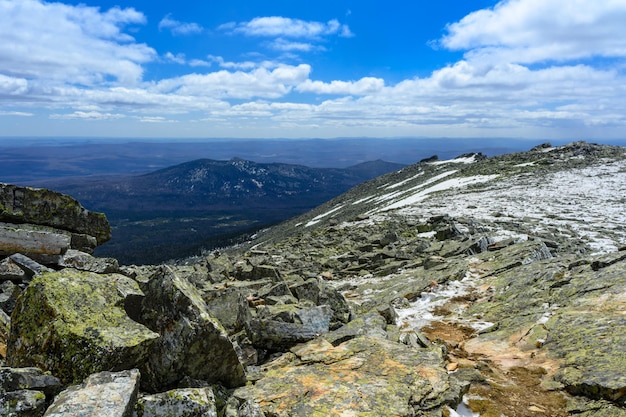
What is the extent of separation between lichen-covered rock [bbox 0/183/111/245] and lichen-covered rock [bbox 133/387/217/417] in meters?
8.68

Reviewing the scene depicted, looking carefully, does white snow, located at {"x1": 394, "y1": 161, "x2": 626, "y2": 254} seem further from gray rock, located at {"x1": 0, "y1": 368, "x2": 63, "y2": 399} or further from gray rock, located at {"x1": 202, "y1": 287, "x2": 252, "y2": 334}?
gray rock, located at {"x1": 0, "y1": 368, "x2": 63, "y2": 399}

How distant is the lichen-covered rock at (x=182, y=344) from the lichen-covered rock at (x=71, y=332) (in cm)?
41

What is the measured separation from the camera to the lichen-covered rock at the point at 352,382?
6648 mm

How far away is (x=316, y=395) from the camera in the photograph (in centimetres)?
695

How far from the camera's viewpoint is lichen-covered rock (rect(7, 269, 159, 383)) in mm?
5699

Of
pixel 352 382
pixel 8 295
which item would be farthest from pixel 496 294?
pixel 8 295

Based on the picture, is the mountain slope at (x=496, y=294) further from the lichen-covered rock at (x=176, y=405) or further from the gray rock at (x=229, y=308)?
the gray rock at (x=229, y=308)

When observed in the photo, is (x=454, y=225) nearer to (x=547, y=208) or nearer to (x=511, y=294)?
(x=547, y=208)

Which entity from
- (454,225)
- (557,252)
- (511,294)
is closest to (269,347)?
(511,294)

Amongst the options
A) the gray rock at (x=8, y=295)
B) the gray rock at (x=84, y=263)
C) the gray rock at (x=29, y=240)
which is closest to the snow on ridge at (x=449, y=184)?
the gray rock at (x=84, y=263)

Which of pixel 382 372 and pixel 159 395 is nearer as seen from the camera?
pixel 159 395

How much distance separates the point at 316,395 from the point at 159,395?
111 inches

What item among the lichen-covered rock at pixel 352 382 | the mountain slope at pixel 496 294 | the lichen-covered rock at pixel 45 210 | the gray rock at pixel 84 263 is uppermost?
the lichen-covered rock at pixel 45 210

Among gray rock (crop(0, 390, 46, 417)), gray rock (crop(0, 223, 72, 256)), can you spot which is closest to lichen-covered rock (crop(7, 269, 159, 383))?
gray rock (crop(0, 390, 46, 417))
